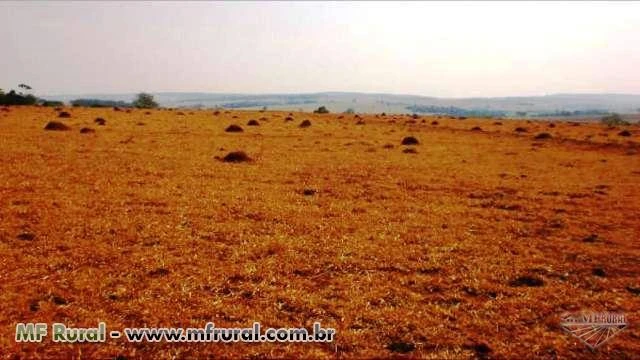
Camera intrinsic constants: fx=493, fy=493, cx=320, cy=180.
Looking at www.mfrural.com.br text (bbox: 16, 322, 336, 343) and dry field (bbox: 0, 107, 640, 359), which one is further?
dry field (bbox: 0, 107, 640, 359)

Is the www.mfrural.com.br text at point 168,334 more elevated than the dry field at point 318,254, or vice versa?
the dry field at point 318,254

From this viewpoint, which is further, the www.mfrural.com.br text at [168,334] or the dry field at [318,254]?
the dry field at [318,254]

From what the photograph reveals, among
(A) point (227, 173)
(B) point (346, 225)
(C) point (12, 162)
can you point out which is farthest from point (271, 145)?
(B) point (346, 225)

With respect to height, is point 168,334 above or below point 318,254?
below

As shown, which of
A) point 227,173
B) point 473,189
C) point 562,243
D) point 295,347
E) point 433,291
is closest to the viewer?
point 295,347

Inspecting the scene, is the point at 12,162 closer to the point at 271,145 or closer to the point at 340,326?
the point at 271,145

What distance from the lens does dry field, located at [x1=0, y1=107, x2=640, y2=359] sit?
8.70m

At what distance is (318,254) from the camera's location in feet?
40.6

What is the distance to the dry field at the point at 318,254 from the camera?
8695 millimetres

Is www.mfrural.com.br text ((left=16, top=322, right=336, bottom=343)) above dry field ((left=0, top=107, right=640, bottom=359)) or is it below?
below

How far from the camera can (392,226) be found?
593 inches

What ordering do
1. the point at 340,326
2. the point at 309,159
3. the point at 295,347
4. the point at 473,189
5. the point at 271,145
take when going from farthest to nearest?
the point at 271,145, the point at 309,159, the point at 473,189, the point at 340,326, the point at 295,347

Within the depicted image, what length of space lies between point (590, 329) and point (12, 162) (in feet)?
78.8

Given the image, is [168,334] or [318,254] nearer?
[168,334]
